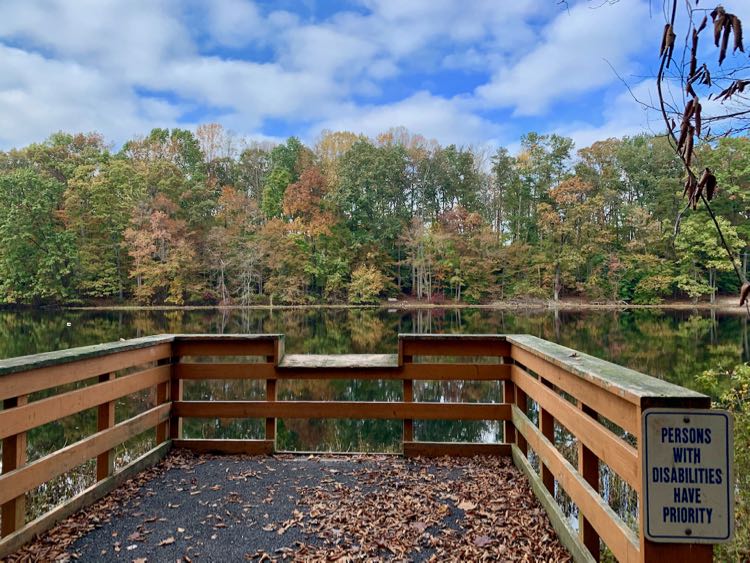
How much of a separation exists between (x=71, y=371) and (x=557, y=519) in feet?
8.38

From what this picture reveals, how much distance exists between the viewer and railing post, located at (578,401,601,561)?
1.82 meters

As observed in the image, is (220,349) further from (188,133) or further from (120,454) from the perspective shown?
(188,133)

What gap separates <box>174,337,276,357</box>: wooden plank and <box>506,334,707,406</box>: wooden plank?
6.36 ft

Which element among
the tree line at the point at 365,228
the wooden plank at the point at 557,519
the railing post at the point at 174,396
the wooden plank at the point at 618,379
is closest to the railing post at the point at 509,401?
the wooden plank at the point at 557,519

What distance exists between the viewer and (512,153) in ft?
108

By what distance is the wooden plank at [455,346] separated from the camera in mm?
3361

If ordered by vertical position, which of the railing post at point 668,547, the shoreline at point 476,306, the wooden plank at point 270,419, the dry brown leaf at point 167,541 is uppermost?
the railing post at point 668,547

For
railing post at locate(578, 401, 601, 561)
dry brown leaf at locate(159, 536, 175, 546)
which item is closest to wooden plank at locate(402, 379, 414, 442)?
railing post at locate(578, 401, 601, 561)

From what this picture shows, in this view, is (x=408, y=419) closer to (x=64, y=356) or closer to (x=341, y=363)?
(x=341, y=363)

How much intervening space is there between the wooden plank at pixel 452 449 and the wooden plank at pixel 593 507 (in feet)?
2.56

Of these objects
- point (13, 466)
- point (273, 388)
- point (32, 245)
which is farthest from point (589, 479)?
point (32, 245)

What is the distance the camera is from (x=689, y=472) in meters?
1.27

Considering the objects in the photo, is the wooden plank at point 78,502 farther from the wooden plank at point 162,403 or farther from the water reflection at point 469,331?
the water reflection at point 469,331

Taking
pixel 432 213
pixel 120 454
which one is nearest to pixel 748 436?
pixel 120 454
